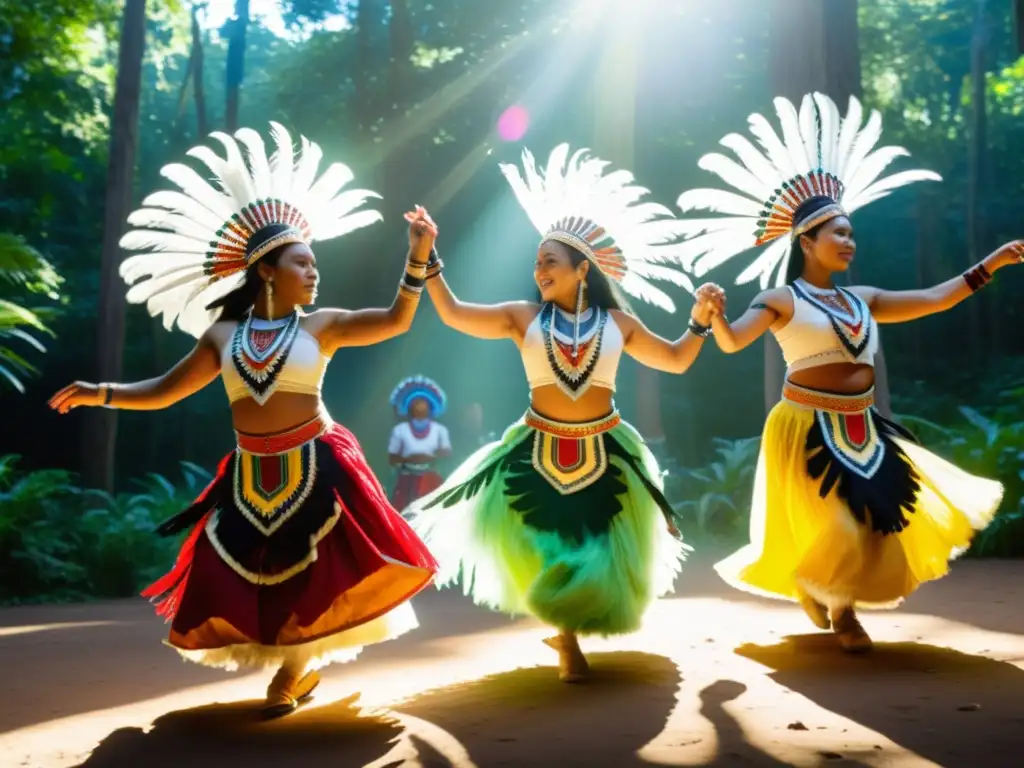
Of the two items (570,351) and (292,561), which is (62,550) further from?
(570,351)

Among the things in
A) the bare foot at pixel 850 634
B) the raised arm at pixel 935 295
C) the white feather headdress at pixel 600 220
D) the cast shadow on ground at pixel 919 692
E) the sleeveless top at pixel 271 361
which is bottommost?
the cast shadow on ground at pixel 919 692

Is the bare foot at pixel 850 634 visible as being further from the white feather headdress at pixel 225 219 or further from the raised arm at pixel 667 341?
the white feather headdress at pixel 225 219

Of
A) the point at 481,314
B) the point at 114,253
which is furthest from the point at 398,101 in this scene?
the point at 481,314

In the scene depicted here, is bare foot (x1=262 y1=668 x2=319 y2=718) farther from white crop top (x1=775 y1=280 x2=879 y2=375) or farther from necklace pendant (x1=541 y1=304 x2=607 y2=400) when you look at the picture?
white crop top (x1=775 y1=280 x2=879 y2=375)

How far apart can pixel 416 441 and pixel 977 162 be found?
16067 mm

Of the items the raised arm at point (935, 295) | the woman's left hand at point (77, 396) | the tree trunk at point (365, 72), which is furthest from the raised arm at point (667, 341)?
the tree trunk at point (365, 72)

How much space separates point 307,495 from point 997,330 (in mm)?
20113

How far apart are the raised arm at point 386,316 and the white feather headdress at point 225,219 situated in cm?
42

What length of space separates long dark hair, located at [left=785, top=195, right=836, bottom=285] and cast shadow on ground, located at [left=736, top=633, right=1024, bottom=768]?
168cm

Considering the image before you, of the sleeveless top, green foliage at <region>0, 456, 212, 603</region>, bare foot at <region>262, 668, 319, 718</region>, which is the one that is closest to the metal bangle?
the sleeveless top

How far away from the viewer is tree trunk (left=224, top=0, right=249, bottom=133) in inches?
797

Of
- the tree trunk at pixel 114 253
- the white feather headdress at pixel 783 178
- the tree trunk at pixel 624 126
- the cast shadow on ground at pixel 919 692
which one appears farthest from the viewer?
the tree trunk at pixel 624 126

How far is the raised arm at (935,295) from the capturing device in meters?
5.36

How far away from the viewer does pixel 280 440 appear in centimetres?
445
